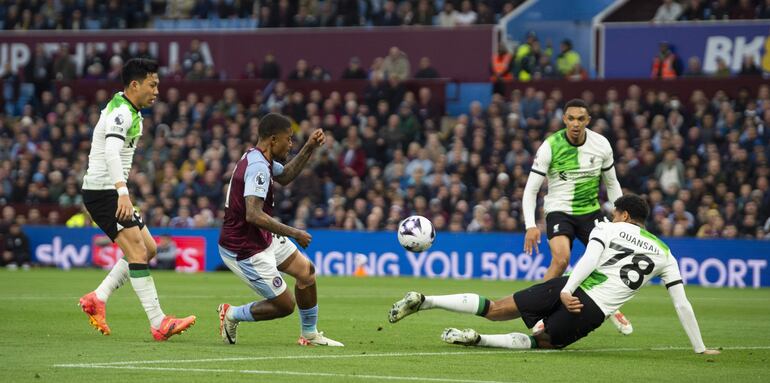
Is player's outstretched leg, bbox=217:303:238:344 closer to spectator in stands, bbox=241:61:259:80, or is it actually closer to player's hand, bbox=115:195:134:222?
player's hand, bbox=115:195:134:222

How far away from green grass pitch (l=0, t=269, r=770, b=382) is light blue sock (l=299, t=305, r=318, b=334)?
22cm

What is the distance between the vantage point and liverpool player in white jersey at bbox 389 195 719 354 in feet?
36.0

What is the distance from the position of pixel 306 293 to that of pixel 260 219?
97 centimetres

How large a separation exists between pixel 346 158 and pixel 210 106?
4.62 meters

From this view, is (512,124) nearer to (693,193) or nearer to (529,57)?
(529,57)

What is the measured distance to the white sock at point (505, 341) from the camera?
38.1 feet

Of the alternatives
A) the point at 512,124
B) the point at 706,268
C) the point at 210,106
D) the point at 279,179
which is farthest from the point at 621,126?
the point at 279,179

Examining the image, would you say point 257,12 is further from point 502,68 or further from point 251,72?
point 502,68

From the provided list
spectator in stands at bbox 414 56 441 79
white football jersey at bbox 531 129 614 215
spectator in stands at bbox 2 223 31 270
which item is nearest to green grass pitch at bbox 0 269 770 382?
white football jersey at bbox 531 129 614 215

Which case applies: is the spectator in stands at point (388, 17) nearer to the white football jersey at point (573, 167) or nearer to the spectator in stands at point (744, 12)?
the spectator in stands at point (744, 12)

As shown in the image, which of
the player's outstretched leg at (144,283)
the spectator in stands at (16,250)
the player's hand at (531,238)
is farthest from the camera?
the spectator in stands at (16,250)

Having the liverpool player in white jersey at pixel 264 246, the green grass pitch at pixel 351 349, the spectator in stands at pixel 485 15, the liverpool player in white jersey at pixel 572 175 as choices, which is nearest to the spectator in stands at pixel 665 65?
the spectator in stands at pixel 485 15

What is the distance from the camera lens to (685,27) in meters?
30.4

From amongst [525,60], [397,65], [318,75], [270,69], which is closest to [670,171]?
[525,60]
